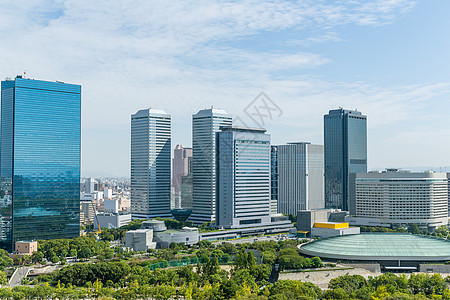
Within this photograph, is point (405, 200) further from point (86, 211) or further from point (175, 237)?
point (86, 211)

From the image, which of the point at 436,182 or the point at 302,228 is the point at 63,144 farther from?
the point at 436,182

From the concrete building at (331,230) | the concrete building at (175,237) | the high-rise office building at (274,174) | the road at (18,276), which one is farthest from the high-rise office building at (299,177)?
the road at (18,276)

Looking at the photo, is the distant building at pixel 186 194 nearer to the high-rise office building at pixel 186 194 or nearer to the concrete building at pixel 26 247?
the high-rise office building at pixel 186 194

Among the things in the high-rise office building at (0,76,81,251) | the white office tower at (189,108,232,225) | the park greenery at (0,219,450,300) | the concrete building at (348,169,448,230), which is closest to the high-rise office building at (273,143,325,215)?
the concrete building at (348,169,448,230)

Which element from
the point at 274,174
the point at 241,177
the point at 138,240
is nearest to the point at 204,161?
the point at 241,177

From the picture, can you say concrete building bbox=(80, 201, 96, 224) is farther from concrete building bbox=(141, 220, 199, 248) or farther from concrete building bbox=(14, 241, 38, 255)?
concrete building bbox=(14, 241, 38, 255)

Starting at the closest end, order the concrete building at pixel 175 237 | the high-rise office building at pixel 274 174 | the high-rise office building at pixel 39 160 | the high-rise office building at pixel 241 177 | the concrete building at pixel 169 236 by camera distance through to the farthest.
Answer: the concrete building at pixel 175 237 < the concrete building at pixel 169 236 < the high-rise office building at pixel 39 160 < the high-rise office building at pixel 241 177 < the high-rise office building at pixel 274 174

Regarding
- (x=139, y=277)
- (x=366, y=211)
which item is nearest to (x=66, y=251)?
(x=139, y=277)
